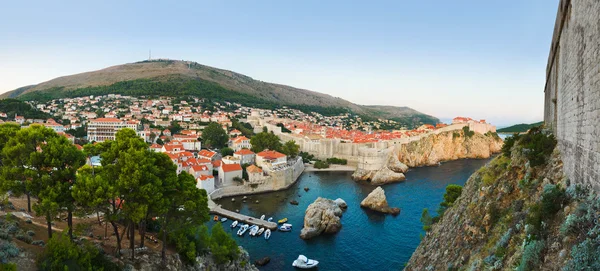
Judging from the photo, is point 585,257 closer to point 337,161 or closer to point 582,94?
point 582,94

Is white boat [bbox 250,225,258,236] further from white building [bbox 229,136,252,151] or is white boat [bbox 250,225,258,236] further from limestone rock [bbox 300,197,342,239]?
white building [bbox 229,136,252,151]

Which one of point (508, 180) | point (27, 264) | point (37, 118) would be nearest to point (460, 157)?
point (508, 180)

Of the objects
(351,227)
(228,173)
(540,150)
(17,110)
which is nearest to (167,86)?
(17,110)

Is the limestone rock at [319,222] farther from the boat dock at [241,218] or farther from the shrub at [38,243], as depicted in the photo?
the shrub at [38,243]

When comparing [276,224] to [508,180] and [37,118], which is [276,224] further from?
[37,118]

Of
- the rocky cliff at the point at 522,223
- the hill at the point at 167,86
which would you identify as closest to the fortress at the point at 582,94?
the rocky cliff at the point at 522,223
